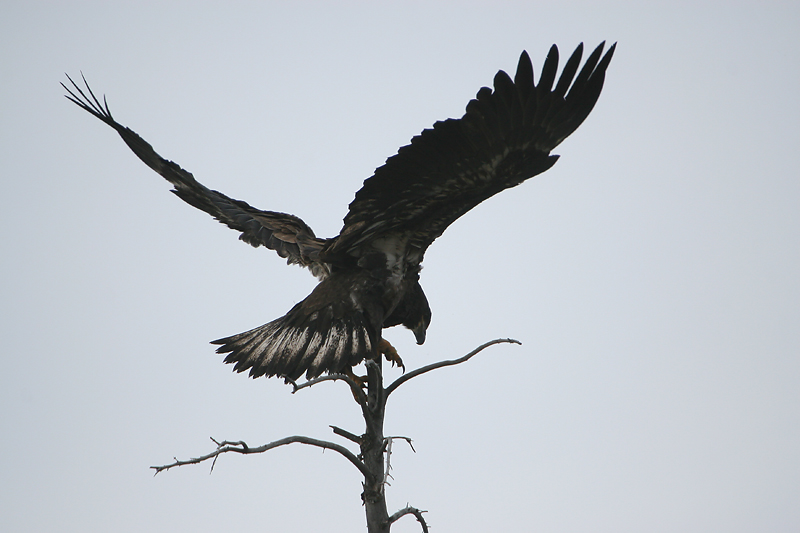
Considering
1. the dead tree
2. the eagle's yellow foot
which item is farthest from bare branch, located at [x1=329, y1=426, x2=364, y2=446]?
the eagle's yellow foot

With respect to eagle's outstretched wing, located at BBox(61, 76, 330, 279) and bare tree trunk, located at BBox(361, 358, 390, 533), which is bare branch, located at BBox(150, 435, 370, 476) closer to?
bare tree trunk, located at BBox(361, 358, 390, 533)

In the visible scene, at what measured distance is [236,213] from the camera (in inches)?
212

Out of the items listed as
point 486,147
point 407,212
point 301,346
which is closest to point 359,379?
point 301,346

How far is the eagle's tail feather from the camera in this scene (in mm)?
3988

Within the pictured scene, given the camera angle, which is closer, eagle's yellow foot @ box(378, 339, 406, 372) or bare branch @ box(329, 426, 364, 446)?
bare branch @ box(329, 426, 364, 446)

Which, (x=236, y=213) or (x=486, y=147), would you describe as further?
(x=236, y=213)

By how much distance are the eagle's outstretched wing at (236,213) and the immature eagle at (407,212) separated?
33 mm

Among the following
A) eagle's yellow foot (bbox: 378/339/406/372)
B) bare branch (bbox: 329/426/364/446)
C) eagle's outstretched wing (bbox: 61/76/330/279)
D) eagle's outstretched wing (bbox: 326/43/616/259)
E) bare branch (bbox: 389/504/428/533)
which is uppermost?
eagle's outstretched wing (bbox: 61/76/330/279)

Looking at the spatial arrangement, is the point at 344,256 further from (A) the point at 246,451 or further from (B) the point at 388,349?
(A) the point at 246,451

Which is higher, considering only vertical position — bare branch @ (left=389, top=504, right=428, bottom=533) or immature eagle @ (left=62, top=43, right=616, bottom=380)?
immature eagle @ (left=62, top=43, right=616, bottom=380)

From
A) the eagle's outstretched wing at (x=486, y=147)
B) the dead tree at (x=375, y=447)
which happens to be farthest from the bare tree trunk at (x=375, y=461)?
the eagle's outstretched wing at (x=486, y=147)

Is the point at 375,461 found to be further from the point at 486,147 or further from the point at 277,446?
the point at 486,147

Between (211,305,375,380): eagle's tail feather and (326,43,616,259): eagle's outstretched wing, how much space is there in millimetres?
607

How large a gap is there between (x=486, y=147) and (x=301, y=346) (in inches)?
60.4
